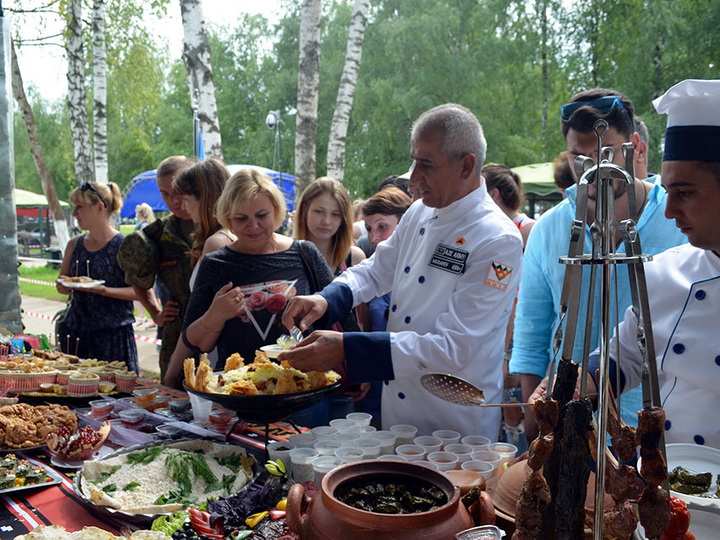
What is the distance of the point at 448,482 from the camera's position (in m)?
1.30

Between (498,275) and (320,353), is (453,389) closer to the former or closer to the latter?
(320,353)

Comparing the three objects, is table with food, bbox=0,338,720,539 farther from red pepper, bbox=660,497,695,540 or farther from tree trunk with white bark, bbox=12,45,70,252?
tree trunk with white bark, bbox=12,45,70,252

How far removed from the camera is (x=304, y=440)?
1.99 meters

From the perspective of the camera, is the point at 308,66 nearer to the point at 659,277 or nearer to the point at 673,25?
the point at 659,277

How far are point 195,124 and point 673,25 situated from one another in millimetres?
12658

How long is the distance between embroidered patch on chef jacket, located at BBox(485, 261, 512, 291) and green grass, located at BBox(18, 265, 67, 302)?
11.5 m

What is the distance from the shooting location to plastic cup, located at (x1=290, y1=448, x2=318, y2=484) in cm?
183

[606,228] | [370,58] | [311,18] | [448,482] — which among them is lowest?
[448,482]

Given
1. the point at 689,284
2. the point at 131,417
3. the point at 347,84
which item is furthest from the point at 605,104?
the point at 347,84

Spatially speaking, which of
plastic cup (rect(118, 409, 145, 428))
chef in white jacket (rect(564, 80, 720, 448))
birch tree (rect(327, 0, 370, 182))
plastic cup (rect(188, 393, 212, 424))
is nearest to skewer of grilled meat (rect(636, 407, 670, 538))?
chef in white jacket (rect(564, 80, 720, 448))

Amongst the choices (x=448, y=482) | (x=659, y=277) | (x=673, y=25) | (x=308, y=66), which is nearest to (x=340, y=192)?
(x=659, y=277)

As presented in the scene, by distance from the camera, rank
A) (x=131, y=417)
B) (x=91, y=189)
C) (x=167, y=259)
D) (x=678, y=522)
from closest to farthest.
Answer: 1. (x=678, y=522)
2. (x=131, y=417)
3. (x=167, y=259)
4. (x=91, y=189)

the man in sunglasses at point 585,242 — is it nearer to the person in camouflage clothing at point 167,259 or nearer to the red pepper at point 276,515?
the red pepper at point 276,515

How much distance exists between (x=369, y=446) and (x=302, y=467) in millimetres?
236
